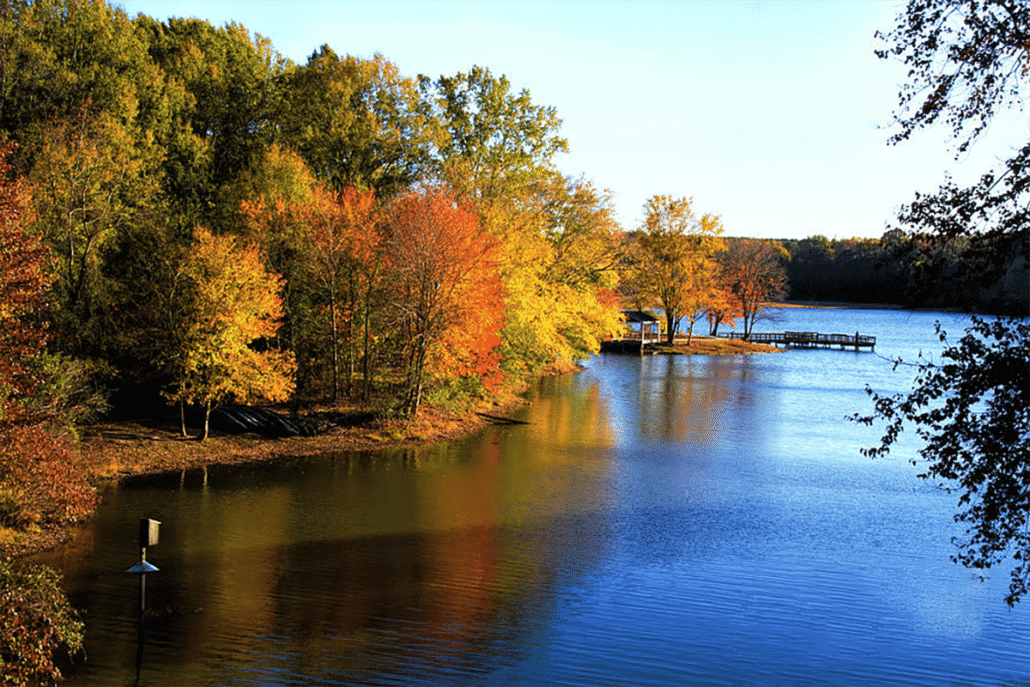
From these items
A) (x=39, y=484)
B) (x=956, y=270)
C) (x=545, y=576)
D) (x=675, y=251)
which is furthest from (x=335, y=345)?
(x=675, y=251)

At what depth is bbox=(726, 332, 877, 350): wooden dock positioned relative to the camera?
90438 mm

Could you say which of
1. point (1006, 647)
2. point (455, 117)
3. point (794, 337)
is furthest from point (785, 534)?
point (794, 337)

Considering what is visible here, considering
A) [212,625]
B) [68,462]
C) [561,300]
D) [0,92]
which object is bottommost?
[212,625]

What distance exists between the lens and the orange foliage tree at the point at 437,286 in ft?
108

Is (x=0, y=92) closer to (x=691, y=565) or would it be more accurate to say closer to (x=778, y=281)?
(x=691, y=565)

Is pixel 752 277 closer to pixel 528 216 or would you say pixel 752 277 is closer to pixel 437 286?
pixel 528 216

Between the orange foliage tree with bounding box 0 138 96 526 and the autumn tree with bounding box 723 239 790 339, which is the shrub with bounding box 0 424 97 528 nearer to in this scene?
the orange foliage tree with bounding box 0 138 96 526

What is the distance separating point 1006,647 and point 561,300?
106ft

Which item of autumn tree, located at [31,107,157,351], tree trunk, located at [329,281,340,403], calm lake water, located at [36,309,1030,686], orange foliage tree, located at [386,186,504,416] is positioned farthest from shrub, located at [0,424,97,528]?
orange foliage tree, located at [386,186,504,416]

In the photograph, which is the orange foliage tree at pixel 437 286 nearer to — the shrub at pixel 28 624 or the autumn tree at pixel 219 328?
the autumn tree at pixel 219 328

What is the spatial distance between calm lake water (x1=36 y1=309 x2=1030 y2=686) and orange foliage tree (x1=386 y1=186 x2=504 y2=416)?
3995 mm

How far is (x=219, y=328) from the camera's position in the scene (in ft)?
91.4

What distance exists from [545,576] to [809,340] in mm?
80974

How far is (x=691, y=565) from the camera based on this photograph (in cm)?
1920
